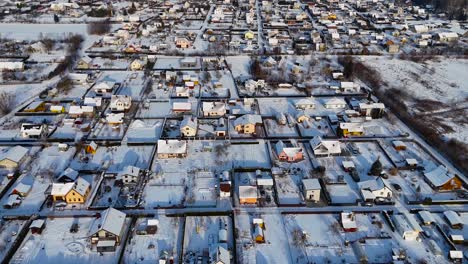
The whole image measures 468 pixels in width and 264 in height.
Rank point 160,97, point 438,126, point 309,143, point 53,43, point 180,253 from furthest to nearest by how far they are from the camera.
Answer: point 53,43 < point 160,97 < point 438,126 < point 309,143 < point 180,253

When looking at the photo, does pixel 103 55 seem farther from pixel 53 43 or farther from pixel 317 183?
pixel 317 183

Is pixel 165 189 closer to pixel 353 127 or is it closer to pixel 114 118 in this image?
pixel 114 118

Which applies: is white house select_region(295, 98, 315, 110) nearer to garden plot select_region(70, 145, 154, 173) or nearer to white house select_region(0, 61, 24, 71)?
garden plot select_region(70, 145, 154, 173)

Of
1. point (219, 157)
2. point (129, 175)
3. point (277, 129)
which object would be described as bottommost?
point (219, 157)

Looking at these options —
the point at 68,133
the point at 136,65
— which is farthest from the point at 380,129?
the point at 136,65

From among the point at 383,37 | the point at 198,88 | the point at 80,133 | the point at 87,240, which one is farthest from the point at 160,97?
the point at 383,37

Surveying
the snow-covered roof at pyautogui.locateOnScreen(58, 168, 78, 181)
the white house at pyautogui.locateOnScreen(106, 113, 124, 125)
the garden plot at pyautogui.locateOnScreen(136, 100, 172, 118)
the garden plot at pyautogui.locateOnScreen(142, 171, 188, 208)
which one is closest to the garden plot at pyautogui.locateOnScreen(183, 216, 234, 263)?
the garden plot at pyautogui.locateOnScreen(142, 171, 188, 208)
